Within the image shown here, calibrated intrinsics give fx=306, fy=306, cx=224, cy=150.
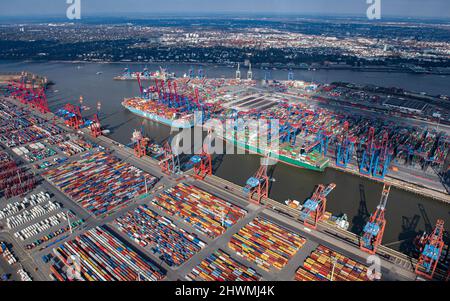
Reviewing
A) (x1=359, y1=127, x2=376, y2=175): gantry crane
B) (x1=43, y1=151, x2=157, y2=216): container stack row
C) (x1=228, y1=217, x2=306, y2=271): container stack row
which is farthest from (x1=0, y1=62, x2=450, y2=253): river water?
(x1=43, y1=151, x2=157, y2=216): container stack row

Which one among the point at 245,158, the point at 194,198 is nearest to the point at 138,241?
the point at 194,198

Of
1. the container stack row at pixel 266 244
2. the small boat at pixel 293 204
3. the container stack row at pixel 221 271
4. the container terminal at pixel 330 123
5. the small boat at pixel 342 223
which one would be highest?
the container terminal at pixel 330 123

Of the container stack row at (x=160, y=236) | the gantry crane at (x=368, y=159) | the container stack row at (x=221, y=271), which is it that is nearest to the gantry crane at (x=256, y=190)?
the container stack row at (x=160, y=236)

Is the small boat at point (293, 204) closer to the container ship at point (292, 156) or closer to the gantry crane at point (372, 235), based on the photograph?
the gantry crane at point (372, 235)

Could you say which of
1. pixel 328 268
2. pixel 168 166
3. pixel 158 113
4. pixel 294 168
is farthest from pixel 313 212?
pixel 158 113

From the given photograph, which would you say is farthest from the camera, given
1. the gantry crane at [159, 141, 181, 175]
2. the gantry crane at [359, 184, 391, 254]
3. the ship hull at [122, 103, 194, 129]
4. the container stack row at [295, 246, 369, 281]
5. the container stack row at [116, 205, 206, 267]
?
the ship hull at [122, 103, 194, 129]

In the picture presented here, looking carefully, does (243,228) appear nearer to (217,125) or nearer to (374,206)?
(374,206)

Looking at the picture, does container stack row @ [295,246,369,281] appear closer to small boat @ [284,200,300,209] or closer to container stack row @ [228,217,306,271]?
container stack row @ [228,217,306,271]
